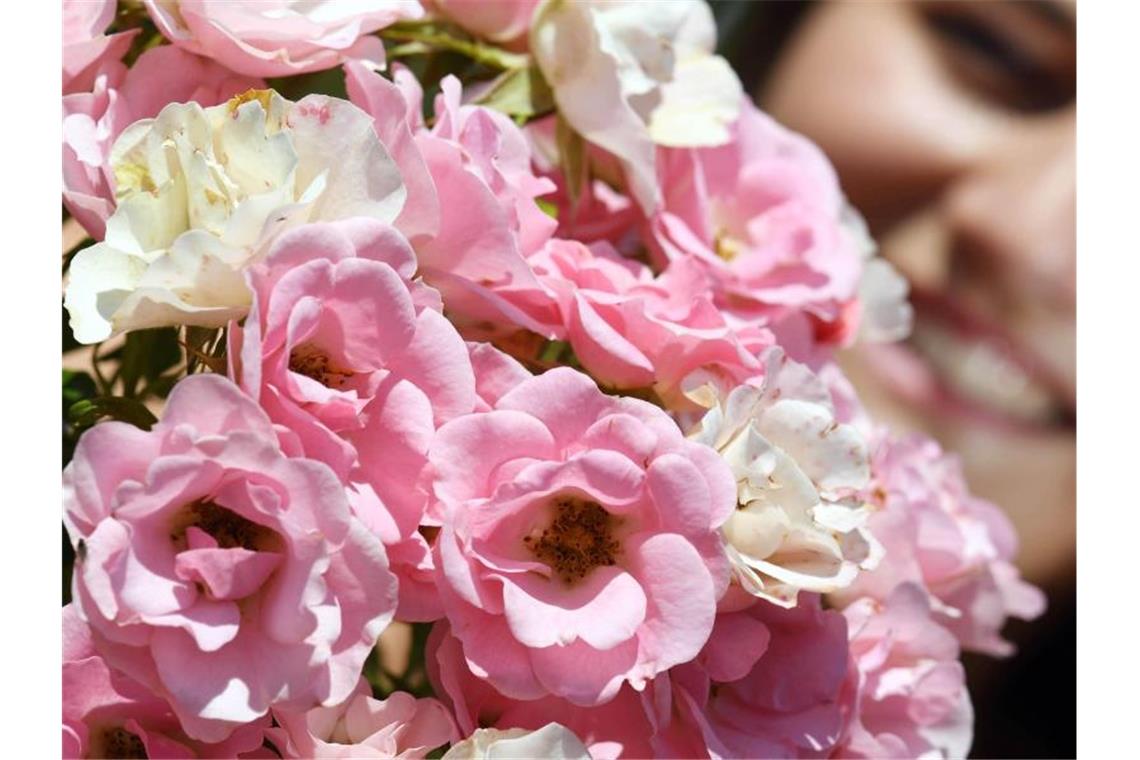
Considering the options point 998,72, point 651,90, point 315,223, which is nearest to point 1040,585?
point 998,72

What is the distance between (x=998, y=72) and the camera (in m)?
0.74

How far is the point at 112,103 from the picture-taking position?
26cm

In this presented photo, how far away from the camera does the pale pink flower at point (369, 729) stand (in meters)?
0.24

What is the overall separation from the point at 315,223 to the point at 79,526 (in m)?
0.07

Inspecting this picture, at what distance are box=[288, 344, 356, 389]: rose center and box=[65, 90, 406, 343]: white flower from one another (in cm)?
1

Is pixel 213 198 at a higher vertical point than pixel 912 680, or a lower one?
higher

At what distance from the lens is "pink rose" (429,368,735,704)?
231 millimetres

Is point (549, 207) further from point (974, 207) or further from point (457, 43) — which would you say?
point (974, 207)

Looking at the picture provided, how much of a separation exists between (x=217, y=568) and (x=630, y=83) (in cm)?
17

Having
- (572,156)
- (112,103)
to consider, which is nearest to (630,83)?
(572,156)

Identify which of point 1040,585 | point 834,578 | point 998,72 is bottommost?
point 1040,585

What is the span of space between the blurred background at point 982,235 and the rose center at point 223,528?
59 cm

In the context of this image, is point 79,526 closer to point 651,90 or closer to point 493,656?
point 493,656

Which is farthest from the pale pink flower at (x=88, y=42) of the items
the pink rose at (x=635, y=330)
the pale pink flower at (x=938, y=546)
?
the pale pink flower at (x=938, y=546)
